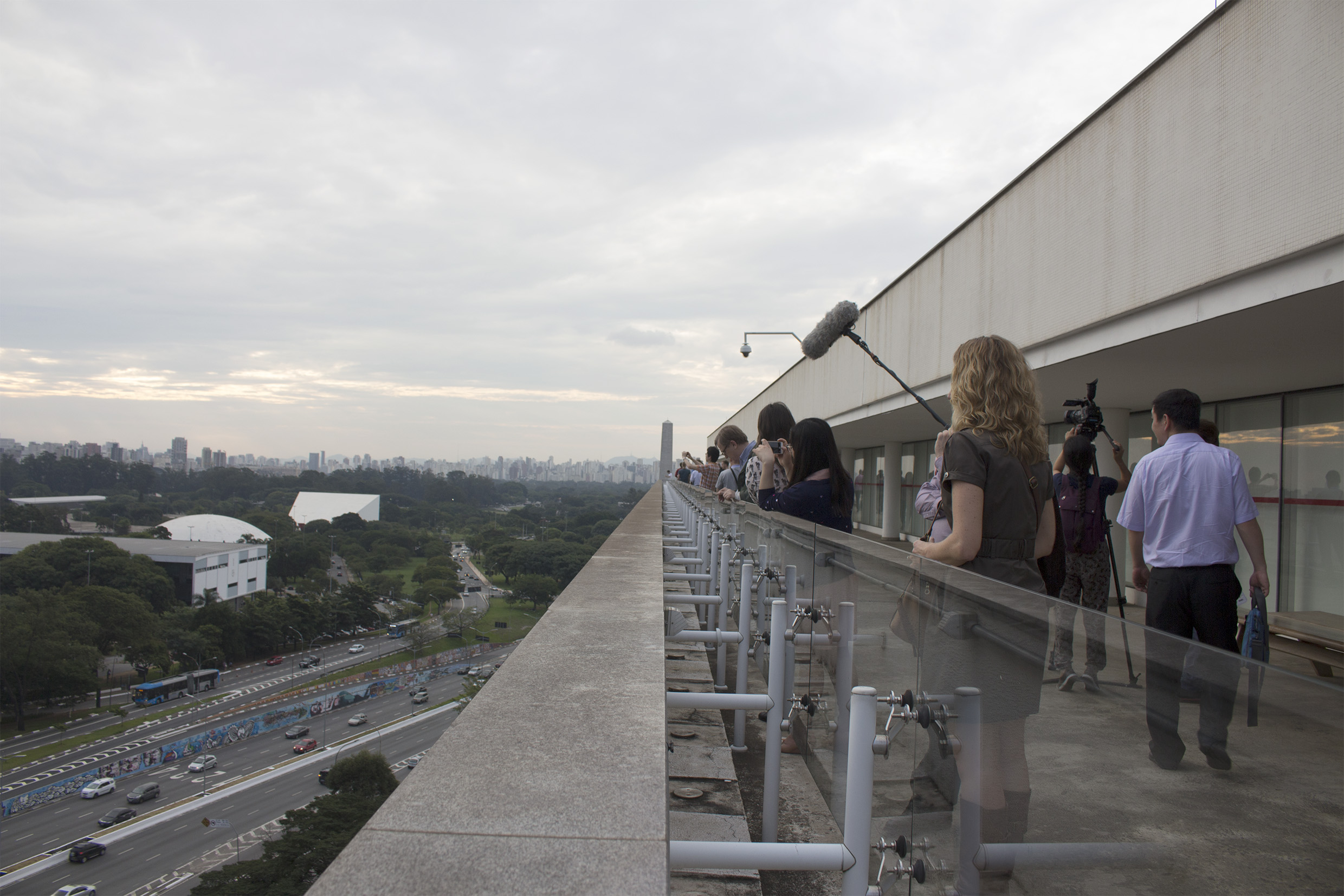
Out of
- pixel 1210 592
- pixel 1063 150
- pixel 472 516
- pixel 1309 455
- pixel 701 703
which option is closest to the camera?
pixel 701 703

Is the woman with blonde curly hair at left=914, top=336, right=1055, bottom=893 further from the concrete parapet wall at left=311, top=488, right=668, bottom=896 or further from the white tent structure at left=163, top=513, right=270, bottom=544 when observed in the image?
the white tent structure at left=163, top=513, right=270, bottom=544

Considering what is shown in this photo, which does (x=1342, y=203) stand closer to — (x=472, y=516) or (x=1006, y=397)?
(x=1006, y=397)

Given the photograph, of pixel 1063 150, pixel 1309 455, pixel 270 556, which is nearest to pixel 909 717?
pixel 1063 150

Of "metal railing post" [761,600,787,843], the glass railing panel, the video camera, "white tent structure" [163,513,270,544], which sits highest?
the video camera

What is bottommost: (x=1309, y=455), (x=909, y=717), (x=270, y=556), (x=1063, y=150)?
(x=270, y=556)

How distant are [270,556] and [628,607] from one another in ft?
239

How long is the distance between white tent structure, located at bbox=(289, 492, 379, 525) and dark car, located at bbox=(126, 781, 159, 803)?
252ft

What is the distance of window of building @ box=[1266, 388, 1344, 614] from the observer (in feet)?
25.3

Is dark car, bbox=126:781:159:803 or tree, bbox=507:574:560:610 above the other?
tree, bbox=507:574:560:610

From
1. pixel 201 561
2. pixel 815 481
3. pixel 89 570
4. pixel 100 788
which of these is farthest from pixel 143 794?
pixel 201 561

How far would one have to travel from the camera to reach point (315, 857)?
210 inches

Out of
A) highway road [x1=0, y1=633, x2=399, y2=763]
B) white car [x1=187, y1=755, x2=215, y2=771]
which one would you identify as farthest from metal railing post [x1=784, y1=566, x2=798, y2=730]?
highway road [x1=0, y1=633, x2=399, y2=763]

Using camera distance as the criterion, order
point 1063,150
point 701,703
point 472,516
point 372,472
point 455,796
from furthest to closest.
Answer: point 372,472, point 472,516, point 1063,150, point 701,703, point 455,796

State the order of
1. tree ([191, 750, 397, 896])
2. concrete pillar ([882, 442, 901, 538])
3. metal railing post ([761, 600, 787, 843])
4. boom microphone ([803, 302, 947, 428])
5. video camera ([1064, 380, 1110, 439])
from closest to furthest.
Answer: metal railing post ([761, 600, 787, 843]) → video camera ([1064, 380, 1110, 439]) → tree ([191, 750, 397, 896]) → boom microphone ([803, 302, 947, 428]) → concrete pillar ([882, 442, 901, 538])
